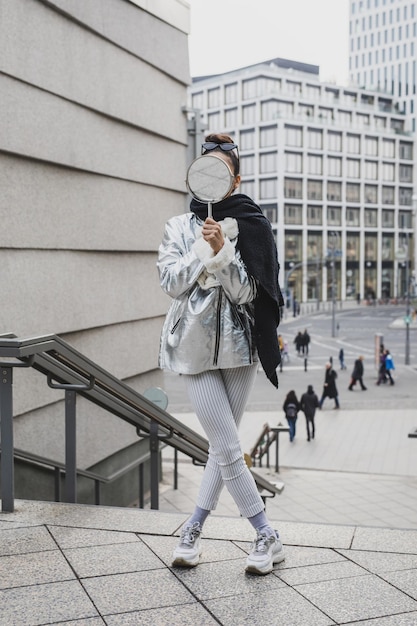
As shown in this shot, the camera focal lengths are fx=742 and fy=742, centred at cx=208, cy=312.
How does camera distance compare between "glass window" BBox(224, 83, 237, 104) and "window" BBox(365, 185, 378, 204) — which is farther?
"window" BBox(365, 185, 378, 204)

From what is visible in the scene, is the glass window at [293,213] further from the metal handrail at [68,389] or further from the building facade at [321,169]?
the metal handrail at [68,389]

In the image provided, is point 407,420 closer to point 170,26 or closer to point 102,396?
point 170,26

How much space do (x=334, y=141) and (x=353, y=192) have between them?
7048 millimetres

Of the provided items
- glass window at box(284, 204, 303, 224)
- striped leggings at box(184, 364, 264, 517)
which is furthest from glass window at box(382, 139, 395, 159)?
striped leggings at box(184, 364, 264, 517)

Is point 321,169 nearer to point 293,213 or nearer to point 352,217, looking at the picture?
point 293,213

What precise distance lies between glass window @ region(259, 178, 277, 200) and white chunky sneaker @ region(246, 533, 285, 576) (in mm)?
86277

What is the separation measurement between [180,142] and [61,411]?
4.91 metres

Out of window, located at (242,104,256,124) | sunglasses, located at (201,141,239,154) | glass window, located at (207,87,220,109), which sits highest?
glass window, located at (207,87,220,109)

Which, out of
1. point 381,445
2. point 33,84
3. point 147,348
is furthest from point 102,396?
point 381,445

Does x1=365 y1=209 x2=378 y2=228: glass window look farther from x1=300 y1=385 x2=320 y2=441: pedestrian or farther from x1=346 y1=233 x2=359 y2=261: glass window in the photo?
x1=300 y1=385 x2=320 y2=441: pedestrian

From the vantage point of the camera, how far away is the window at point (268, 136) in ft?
288

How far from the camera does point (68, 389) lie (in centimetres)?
443

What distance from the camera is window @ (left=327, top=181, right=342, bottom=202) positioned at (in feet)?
303

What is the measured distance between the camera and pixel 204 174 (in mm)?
2990
